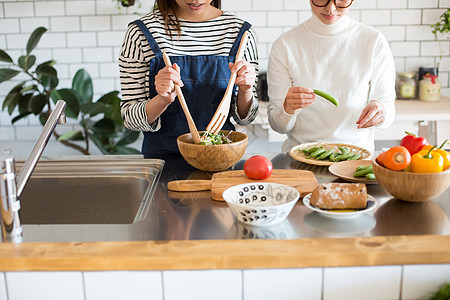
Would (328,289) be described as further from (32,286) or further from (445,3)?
(445,3)

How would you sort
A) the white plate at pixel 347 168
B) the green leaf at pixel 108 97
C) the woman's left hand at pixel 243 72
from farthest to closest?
1. the green leaf at pixel 108 97
2. the woman's left hand at pixel 243 72
3. the white plate at pixel 347 168

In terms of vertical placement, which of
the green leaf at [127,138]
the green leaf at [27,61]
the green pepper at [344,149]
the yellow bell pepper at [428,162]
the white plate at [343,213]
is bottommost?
the green leaf at [127,138]

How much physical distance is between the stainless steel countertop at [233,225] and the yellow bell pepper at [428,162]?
12 cm

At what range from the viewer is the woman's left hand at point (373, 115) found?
197 cm

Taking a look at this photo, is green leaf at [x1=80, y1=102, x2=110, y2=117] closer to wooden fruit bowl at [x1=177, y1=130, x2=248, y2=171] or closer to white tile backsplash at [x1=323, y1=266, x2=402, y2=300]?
wooden fruit bowl at [x1=177, y1=130, x2=248, y2=171]

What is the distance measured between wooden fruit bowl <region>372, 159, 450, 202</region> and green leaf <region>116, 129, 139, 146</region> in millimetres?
2512

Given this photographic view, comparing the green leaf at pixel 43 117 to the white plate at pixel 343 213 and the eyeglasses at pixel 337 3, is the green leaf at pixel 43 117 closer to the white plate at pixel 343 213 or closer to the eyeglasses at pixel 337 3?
the eyeglasses at pixel 337 3

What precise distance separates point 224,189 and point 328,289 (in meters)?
0.46

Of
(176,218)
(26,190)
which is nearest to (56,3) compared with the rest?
(26,190)

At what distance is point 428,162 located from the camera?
142cm

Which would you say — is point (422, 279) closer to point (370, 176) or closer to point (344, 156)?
point (370, 176)

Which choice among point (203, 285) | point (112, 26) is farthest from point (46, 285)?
point (112, 26)

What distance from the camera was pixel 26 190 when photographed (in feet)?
6.52

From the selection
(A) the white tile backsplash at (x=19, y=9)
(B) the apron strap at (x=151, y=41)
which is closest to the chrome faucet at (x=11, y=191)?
(B) the apron strap at (x=151, y=41)
